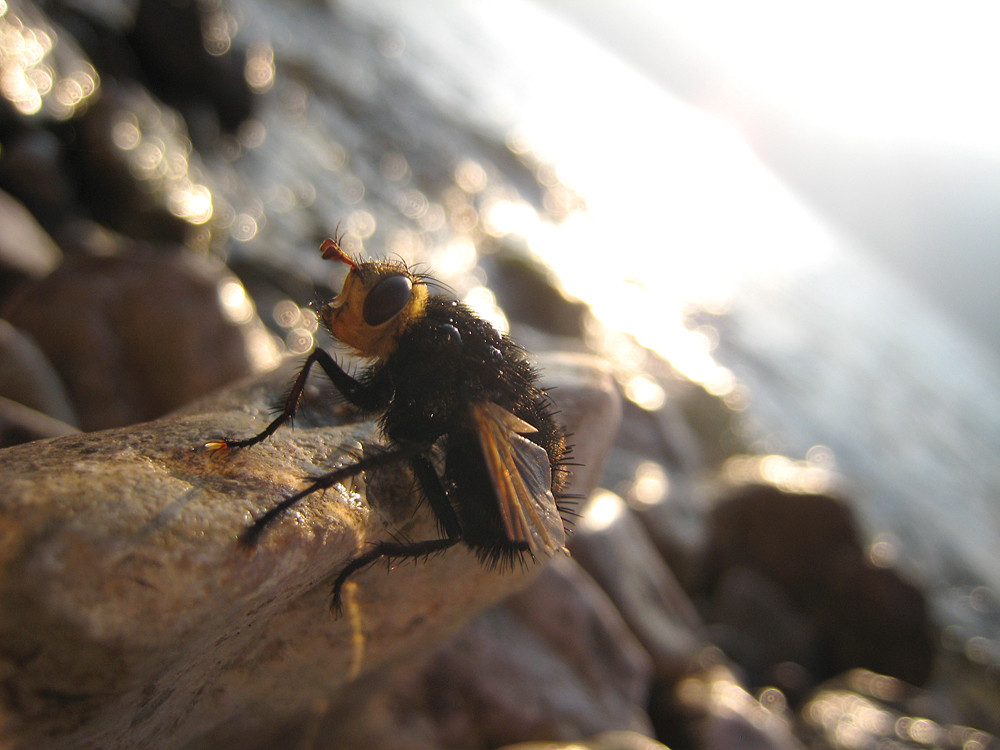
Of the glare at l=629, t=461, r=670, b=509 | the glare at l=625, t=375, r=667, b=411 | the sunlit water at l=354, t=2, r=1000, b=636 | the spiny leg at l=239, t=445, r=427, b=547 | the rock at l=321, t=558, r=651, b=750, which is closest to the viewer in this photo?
the spiny leg at l=239, t=445, r=427, b=547

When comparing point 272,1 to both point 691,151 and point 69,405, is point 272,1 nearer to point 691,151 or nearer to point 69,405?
point 69,405

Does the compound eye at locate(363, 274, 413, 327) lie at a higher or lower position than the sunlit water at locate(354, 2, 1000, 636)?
lower

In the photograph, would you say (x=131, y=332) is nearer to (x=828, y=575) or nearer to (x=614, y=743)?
(x=614, y=743)

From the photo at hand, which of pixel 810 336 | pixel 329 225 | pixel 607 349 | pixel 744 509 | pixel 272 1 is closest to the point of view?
pixel 744 509

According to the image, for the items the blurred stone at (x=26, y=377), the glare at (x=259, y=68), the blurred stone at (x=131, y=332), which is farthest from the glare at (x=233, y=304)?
the glare at (x=259, y=68)

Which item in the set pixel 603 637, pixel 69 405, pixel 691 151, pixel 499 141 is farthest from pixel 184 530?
pixel 691 151

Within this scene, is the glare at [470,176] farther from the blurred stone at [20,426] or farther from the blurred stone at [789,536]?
the blurred stone at [20,426]

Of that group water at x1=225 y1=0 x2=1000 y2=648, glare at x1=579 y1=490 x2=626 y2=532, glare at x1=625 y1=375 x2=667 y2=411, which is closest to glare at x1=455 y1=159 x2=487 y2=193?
water at x1=225 y1=0 x2=1000 y2=648

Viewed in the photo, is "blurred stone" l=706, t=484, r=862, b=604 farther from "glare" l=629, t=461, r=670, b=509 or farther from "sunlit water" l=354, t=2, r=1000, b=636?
"sunlit water" l=354, t=2, r=1000, b=636
